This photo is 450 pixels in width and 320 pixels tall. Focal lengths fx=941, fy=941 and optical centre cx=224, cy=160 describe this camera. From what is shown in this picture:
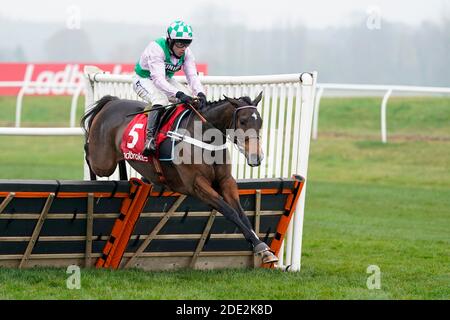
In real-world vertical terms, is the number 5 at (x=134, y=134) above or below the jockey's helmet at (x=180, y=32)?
below

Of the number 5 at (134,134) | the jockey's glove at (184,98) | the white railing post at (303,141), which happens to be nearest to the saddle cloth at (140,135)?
the number 5 at (134,134)

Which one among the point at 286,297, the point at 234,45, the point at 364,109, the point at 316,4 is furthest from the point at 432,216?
the point at 234,45

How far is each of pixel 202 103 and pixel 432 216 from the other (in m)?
6.33

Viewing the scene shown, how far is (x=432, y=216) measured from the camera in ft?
42.9

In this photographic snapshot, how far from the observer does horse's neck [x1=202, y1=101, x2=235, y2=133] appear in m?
7.44

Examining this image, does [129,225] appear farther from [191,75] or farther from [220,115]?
[191,75]

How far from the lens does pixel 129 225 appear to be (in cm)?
754

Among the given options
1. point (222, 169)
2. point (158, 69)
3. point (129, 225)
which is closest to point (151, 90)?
point (158, 69)

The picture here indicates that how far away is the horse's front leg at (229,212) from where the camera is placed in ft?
23.5

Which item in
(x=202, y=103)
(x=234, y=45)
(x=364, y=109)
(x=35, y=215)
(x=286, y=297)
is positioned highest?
(x=234, y=45)

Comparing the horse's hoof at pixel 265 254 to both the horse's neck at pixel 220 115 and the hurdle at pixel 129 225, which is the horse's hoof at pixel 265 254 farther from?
the horse's neck at pixel 220 115

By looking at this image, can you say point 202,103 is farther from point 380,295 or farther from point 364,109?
point 364,109

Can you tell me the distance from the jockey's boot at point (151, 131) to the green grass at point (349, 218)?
3.31 feet

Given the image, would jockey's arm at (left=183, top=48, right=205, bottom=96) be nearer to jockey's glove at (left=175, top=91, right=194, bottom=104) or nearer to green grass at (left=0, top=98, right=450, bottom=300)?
jockey's glove at (left=175, top=91, right=194, bottom=104)
